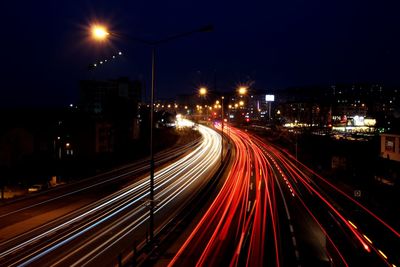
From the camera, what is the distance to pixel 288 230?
18.9m

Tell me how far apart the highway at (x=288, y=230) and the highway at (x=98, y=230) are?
2.46 metres

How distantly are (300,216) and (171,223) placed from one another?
24.3ft

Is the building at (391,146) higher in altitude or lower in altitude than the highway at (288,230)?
higher

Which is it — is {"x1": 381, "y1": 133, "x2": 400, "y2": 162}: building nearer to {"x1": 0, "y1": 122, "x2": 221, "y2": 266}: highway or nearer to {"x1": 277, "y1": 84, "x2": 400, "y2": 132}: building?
{"x1": 0, "y1": 122, "x2": 221, "y2": 266}: highway

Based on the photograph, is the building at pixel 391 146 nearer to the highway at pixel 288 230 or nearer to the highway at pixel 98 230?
the highway at pixel 288 230

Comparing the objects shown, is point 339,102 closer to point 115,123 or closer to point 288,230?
point 115,123

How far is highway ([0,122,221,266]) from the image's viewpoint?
1458 centimetres

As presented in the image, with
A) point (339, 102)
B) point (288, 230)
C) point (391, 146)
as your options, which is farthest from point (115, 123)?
point (339, 102)

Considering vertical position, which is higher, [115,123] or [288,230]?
[115,123]

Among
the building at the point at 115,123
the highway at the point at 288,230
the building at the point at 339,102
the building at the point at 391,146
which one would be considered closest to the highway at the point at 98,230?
the highway at the point at 288,230

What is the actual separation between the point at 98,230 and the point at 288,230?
8841 mm

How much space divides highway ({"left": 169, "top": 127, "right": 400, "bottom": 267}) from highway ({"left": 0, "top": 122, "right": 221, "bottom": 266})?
8.07 ft

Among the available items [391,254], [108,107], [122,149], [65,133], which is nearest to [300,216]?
[391,254]

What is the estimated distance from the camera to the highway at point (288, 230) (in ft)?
48.2
